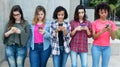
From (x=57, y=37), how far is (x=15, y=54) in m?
0.91

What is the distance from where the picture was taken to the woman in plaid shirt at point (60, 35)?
256 inches

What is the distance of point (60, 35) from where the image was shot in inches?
257

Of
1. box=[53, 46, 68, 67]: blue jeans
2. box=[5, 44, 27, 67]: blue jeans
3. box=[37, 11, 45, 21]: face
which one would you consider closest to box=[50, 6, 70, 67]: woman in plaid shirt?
box=[53, 46, 68, 67]: blue jeans

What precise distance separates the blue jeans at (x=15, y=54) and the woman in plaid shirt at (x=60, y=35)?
633 millimetres

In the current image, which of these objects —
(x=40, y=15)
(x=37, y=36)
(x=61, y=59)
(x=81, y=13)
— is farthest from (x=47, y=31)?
(x=81, y=13)

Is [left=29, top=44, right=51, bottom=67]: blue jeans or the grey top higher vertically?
the grey top

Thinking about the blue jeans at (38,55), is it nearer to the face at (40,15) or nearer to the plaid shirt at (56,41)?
the plaid shirt at (56,41)

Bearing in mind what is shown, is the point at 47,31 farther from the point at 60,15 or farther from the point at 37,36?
the point at 60,15

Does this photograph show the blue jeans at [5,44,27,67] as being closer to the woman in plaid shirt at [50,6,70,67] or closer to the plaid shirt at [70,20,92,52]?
the woman in plaid shirt at [50,6,70,67]

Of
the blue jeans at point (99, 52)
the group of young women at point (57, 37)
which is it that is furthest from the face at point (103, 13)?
the blue jeans at point (99, 52)

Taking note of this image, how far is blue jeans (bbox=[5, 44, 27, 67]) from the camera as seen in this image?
6.64m

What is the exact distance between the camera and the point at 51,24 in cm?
661

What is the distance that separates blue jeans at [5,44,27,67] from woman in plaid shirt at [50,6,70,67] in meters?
0.63

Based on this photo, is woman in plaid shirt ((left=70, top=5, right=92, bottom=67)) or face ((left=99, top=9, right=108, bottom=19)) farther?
woman in plaid shirt ((left=70, top=5, right=92, bottom=67))
